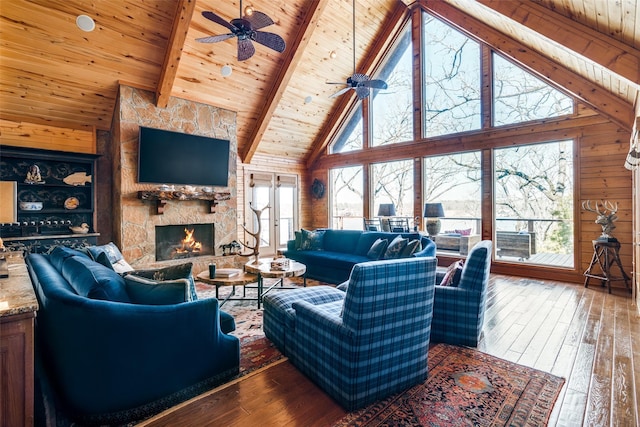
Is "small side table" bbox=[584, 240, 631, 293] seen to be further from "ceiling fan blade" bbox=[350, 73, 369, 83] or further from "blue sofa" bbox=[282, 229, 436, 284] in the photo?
"ceiling fan blade" bbox=[350, 73, 369, 83]

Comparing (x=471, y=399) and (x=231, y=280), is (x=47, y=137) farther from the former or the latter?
(x=471, y=399)

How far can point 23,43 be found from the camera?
4.08 metres

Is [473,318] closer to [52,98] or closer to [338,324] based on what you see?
[338,324]

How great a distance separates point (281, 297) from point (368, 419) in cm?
126

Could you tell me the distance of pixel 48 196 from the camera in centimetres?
498

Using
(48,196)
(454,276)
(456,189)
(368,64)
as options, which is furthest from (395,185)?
(48,196)

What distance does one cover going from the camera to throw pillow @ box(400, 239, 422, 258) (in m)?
4.28

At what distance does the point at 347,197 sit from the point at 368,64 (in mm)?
3372

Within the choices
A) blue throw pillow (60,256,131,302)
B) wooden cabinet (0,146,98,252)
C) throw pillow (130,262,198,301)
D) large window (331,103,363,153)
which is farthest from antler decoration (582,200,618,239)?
wooden cabinet (0,146,98,252)

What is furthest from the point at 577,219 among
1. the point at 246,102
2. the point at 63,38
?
the point at 63,38

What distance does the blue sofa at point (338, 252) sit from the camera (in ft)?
15.8

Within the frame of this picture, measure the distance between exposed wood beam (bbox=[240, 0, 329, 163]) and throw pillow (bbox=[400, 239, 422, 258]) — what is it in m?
4.10

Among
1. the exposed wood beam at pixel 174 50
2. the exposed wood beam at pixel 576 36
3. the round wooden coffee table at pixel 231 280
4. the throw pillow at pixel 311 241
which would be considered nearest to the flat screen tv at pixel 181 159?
the exposed wood beam at pixel 174 50

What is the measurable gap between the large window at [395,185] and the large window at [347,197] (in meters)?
0.47
